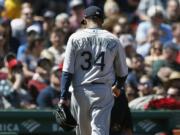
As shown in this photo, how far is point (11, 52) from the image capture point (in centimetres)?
1407

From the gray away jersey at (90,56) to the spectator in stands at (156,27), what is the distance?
6524 millimetres

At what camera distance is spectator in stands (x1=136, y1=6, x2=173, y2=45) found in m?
15.4

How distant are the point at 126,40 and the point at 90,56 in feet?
19.3

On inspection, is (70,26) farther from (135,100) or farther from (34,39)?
(135,100)

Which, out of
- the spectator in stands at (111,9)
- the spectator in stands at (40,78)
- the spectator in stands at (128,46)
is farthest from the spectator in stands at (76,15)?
the spectator in stands at (40,78)

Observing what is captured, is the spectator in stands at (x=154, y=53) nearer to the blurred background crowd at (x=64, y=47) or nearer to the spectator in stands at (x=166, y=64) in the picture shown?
the blurred background crowd at (x=64, y=47)

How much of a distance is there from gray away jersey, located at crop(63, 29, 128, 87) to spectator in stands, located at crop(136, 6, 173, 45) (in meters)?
6.52

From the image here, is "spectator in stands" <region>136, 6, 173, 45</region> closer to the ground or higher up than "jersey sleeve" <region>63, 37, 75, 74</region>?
closer to the ground

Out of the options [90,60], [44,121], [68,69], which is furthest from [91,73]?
[44,121]

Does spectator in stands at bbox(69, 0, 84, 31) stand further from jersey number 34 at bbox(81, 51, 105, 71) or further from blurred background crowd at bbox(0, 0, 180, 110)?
jersey number 34 at bbox(81, 51, 105, 71)

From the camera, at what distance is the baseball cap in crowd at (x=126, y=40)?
47.3 feet

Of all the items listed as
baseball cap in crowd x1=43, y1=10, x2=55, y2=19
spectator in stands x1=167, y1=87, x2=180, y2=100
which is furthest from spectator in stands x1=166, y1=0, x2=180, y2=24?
spectator in stands x1=167, y1=87, x2=180, y2=100

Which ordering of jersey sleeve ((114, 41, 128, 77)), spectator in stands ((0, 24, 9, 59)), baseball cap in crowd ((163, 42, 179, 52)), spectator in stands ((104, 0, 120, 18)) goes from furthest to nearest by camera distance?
spectator in stands ((104, 0, 120, 18)), baseball cap in crowd ((163, 42, 179, 52)), spectator in stands ((0, 24, 9, 59)), jersey sleeve ((114, 41, 128, 77))

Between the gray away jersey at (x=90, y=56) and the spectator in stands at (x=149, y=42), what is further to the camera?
the spectator in stands at (x=149, y=42)
